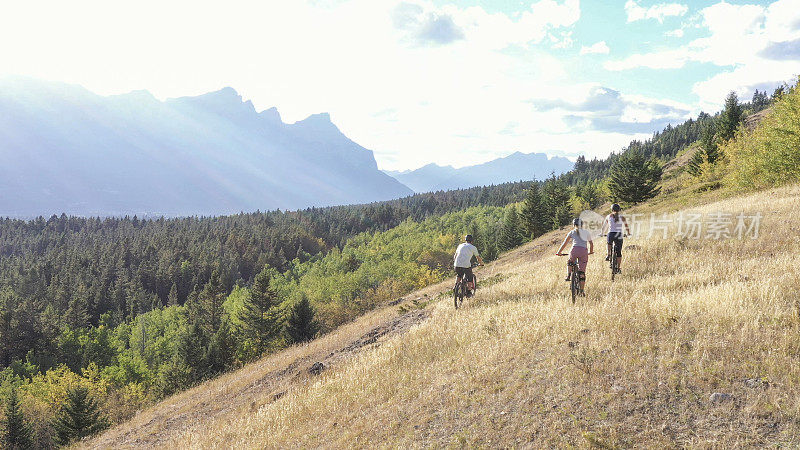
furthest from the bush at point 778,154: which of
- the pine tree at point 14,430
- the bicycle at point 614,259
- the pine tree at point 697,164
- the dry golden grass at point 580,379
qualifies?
the pine tree at point 14,430

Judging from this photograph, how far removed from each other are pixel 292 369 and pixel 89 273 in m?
122

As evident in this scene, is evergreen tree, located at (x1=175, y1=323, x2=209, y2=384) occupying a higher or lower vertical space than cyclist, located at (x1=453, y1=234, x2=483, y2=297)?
lower

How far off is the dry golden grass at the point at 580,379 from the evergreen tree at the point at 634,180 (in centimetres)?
4699

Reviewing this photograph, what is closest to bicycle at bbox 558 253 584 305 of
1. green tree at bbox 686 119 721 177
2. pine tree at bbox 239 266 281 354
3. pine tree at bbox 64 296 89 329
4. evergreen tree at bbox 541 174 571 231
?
pine tree at bbox 239 266 281 354

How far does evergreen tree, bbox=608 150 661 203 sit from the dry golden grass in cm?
4699

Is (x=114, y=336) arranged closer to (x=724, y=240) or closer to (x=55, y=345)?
(x=55, y=345)

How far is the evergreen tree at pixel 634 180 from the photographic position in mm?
55531

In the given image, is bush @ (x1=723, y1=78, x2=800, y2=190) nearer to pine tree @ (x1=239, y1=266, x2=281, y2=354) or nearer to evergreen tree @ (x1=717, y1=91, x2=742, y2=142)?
evergreen tree @ (x1=717, y1=91, x2=742, y2=142)

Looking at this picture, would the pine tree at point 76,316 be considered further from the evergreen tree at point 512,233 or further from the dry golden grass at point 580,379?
the dry golden grass at point 580,379

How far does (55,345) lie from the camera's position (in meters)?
69.4

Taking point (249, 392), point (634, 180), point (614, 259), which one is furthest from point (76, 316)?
point (634, 180)

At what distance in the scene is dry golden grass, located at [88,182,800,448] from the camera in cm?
597

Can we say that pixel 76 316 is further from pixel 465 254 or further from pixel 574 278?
pixel 574 278

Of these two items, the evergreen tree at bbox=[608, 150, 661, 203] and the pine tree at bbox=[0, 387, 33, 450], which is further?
the evergreen tree at bbox=[608, 150, 661, 203]
